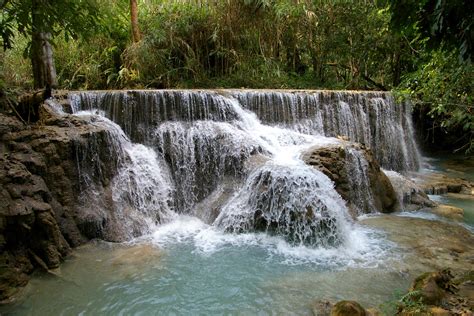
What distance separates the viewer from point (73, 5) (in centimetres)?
292

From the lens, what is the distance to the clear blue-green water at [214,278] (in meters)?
4.10

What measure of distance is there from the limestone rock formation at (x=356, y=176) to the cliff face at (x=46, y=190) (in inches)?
145

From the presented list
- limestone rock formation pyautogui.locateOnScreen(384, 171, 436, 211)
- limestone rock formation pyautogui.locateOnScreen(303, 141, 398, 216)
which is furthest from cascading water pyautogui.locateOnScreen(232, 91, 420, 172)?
limestone rock formation pyautogui.locateOnScreen(384, 171, 436, 211)

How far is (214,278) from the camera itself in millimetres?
4723

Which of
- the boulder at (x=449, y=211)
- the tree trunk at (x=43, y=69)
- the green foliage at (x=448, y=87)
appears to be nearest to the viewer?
the green foliage at (x=448, y=87)

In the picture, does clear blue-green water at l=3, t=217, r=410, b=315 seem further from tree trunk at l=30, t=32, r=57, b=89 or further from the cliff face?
tree trunk at l=30, t=32, r=57, b=89

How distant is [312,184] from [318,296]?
2.27m

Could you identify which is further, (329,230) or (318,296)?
(329,230)

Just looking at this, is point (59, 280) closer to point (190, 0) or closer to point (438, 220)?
point (438, 220)

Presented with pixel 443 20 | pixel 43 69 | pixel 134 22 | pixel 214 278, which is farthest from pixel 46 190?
pixel 134 22

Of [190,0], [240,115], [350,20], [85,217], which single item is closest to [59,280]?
[85,217]

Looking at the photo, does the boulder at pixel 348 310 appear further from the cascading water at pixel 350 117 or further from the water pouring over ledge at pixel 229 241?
the cascading water at pixel 350 117

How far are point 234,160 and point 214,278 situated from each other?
293cm

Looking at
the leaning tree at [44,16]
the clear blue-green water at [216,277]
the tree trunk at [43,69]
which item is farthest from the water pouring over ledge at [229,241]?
the leaning tree at [44,16]
